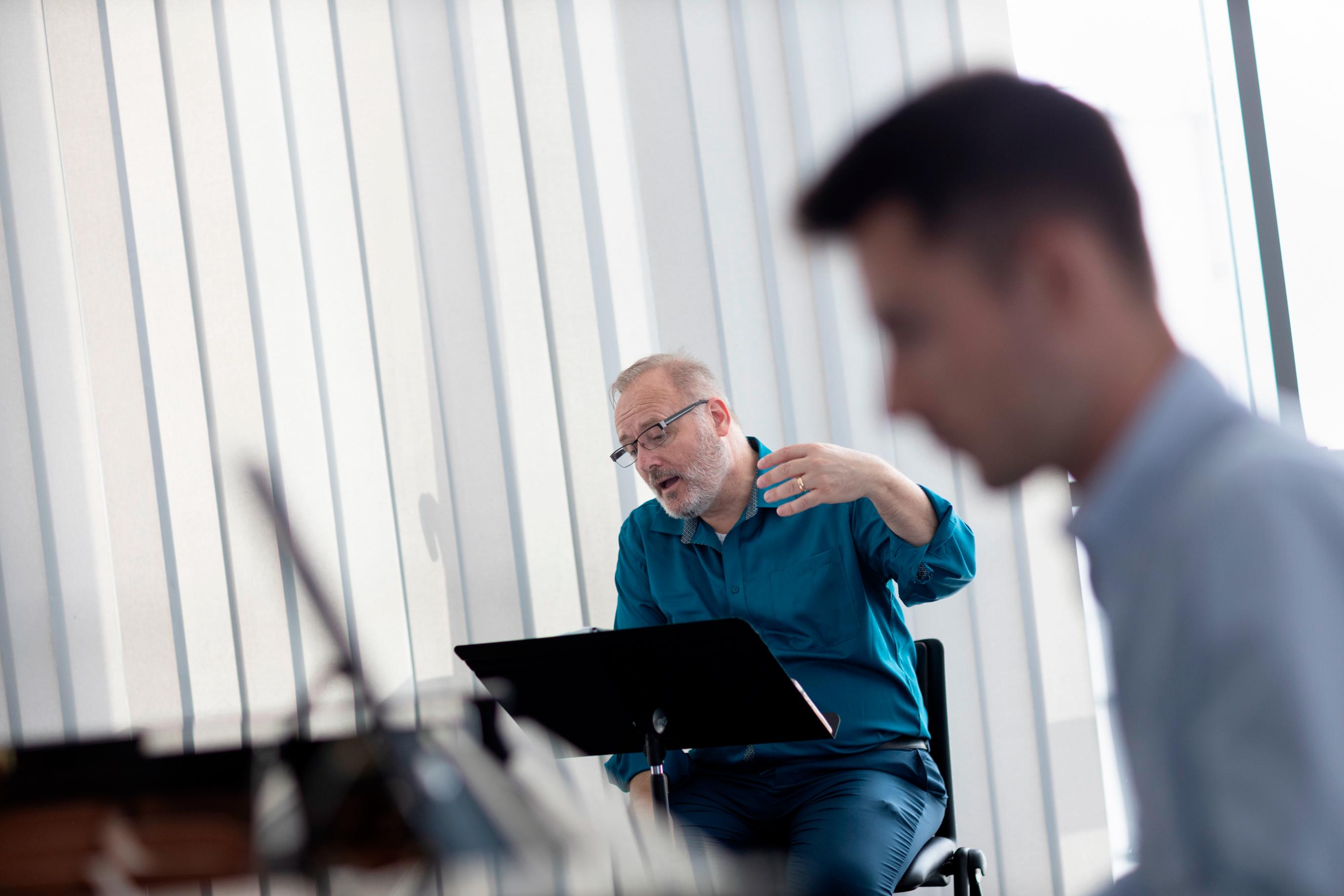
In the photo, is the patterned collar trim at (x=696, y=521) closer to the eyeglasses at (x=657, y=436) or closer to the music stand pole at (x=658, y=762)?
the eyeglasses at (x=657, y=436)

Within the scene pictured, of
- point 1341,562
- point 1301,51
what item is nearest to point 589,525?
point 1341,562

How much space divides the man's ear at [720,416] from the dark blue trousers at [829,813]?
69cm

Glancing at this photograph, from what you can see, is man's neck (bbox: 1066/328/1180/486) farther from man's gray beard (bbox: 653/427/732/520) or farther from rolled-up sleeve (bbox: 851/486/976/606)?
man's gray beard (bbox: 653/427/732/520)

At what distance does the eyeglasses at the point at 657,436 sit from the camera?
208cm

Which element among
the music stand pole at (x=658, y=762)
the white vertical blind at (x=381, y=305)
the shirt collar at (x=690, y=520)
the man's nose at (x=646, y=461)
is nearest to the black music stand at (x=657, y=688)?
the music stand pole at (x=658, y=762)

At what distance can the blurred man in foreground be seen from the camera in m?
0.47

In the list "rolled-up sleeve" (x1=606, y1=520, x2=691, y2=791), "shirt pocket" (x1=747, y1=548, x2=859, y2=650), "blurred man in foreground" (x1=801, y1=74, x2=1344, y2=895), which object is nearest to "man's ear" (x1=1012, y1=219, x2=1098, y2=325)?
"blurred man in foreground" (x1=801, y1=74, x2=1344, y2=895)

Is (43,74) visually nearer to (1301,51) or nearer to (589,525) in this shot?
(589,525)

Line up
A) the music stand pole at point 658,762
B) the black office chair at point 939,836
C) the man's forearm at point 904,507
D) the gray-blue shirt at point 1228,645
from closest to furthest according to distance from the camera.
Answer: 1. the gray-blue shirt at point 1228,645
2. the music stand pole at point 658,762
3. the black office chair at point 939,836
4. the man's forearm at point 904,507

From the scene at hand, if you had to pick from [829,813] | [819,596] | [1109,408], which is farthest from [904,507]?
[1109,408]

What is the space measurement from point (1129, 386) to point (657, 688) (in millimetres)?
1053

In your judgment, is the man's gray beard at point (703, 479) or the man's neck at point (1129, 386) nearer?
the man's neck at point (1129, 386)

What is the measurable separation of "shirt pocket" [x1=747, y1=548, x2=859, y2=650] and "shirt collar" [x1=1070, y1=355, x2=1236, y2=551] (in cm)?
137

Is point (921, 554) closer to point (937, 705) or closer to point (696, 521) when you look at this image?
point (937, 705)
